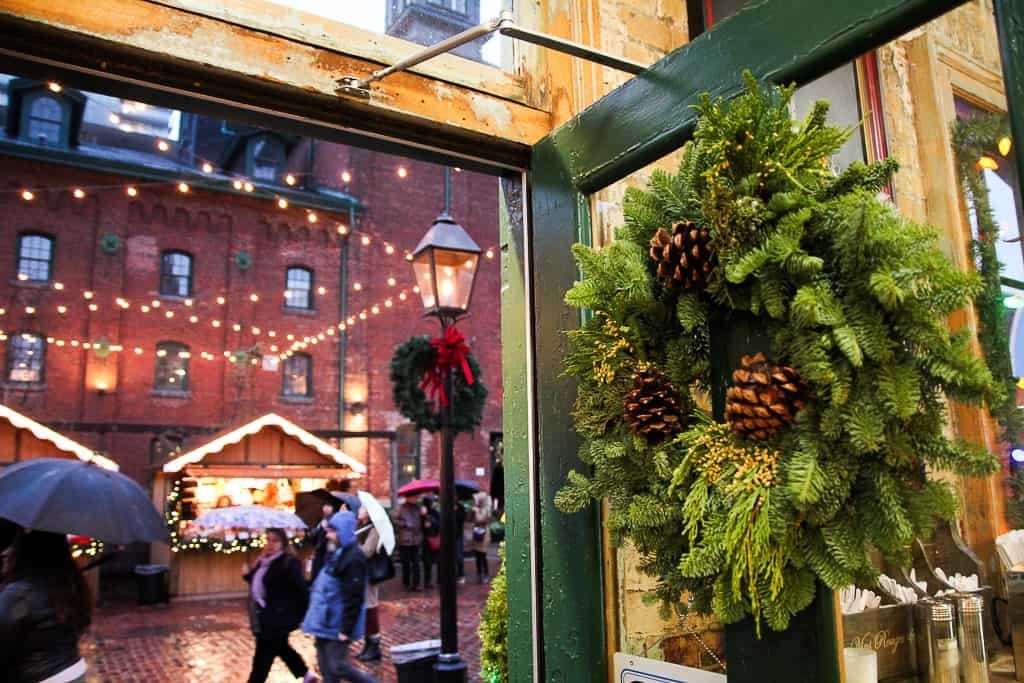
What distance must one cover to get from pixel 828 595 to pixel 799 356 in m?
0.50

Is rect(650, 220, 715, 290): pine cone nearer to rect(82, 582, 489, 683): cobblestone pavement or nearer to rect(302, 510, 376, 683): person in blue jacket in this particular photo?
rect(302, 510, 376, 683): person in blue jacket

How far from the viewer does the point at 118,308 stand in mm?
18359

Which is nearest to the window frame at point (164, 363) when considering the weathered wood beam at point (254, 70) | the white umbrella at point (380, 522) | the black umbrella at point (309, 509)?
the black umbrella at point (309, 509)

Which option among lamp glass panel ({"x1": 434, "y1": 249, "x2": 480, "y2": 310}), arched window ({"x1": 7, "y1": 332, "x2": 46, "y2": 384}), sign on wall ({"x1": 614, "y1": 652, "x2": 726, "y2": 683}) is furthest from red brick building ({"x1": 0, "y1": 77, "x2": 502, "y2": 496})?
sign on wall ({"x1": 614, "y1": 652, "x2": 726, "y2": 683})

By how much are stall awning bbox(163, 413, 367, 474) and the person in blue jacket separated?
8.75 m

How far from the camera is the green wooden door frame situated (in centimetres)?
167

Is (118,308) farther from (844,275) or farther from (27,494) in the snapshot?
(844,275)

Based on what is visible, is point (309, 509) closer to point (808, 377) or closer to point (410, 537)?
point (410, 537)

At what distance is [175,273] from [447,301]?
49.0 feet

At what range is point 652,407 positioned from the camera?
1.78 metres

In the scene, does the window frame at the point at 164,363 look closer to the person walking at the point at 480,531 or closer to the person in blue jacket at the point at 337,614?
the person walking at the point at 480,531

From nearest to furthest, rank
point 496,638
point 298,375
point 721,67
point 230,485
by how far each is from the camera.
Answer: point 721,67 → point 496,638 → point 230,485 → point 298,375

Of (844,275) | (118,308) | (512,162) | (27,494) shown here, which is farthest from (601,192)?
(118,308)

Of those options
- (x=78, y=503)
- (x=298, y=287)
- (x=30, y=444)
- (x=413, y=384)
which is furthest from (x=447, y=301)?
(x=298, y=287)
